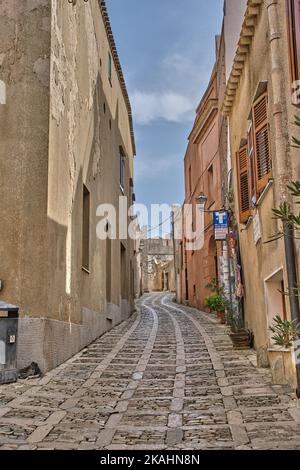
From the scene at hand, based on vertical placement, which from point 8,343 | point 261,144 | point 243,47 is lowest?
point 8,343

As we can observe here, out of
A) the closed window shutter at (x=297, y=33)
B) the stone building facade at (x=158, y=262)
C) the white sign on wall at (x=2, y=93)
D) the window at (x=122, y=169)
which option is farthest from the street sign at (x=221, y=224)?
the stone building facade at (x=158, y=262)

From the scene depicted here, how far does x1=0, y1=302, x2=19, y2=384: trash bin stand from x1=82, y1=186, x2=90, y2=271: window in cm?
421

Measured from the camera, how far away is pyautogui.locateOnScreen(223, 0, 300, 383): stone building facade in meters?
7.00

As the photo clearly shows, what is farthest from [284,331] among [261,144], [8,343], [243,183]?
[243,183]

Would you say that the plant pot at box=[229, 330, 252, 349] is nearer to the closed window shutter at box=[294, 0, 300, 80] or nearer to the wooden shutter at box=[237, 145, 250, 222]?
the wooden shutter at box=[237, 145, 250, 222]

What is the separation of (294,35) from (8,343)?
568 cm

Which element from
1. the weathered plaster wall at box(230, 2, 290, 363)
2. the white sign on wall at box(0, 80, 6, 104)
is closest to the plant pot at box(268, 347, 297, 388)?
the weathered plaster wall at box(230, 2, 290, 363)

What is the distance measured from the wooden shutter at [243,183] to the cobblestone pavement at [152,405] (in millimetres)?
2716

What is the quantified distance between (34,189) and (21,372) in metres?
2.90

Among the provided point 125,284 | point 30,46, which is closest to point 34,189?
point 30,46

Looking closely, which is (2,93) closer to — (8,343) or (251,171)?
(8,343)

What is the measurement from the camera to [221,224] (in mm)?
13680

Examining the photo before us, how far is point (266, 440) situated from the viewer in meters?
4.89

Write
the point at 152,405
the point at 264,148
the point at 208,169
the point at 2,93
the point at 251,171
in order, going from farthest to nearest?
the point at 208,169, the point at 251,171, the point at 2,93, the point at 264,148, the point at 152,405
